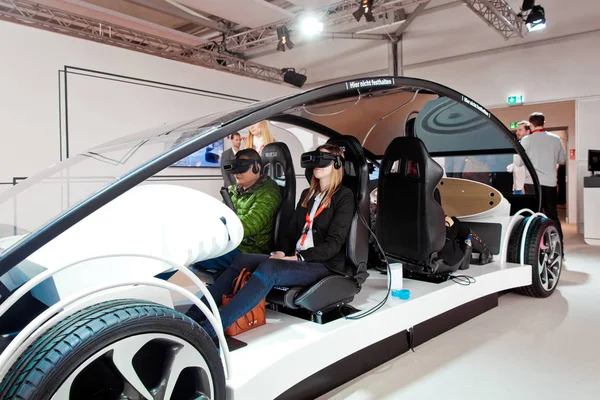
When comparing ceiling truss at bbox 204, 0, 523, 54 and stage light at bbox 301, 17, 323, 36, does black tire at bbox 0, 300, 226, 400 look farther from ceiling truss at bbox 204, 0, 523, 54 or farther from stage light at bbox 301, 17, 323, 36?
ceiling truss at bbox 204, 0, 523, 54

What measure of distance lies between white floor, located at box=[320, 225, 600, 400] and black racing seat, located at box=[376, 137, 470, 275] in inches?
21.3

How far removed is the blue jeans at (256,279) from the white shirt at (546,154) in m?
4.64

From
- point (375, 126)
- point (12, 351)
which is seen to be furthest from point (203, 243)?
point (375, 126)

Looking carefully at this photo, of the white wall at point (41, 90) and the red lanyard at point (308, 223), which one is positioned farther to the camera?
the white wall at point (41, 90)

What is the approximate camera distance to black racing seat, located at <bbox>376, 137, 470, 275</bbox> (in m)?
3.10

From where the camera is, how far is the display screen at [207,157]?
2125mm

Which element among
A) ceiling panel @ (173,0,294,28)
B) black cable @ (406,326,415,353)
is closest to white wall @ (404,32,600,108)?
ceiling panel @ (173,0,294,28)

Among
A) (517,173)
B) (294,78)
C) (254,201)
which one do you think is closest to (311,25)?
(294,78)

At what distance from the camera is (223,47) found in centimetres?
992

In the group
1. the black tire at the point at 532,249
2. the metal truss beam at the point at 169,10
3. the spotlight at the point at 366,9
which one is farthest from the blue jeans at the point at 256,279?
the metal truss beam at the point at 169,10

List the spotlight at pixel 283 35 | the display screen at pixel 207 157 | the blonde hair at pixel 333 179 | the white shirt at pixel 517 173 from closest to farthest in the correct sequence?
the display screen at pixel 207 157
the blonde hair at pixel 333 179
the white shirt at pixel 517 173
the spotlight at pixel 283 35

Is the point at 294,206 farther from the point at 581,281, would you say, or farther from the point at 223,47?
the point at 223,47

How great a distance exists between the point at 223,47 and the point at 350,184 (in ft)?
26.6

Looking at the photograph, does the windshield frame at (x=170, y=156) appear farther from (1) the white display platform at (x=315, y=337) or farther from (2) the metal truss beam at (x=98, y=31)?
(2) the metal truss beam at (x=98, y=31)
